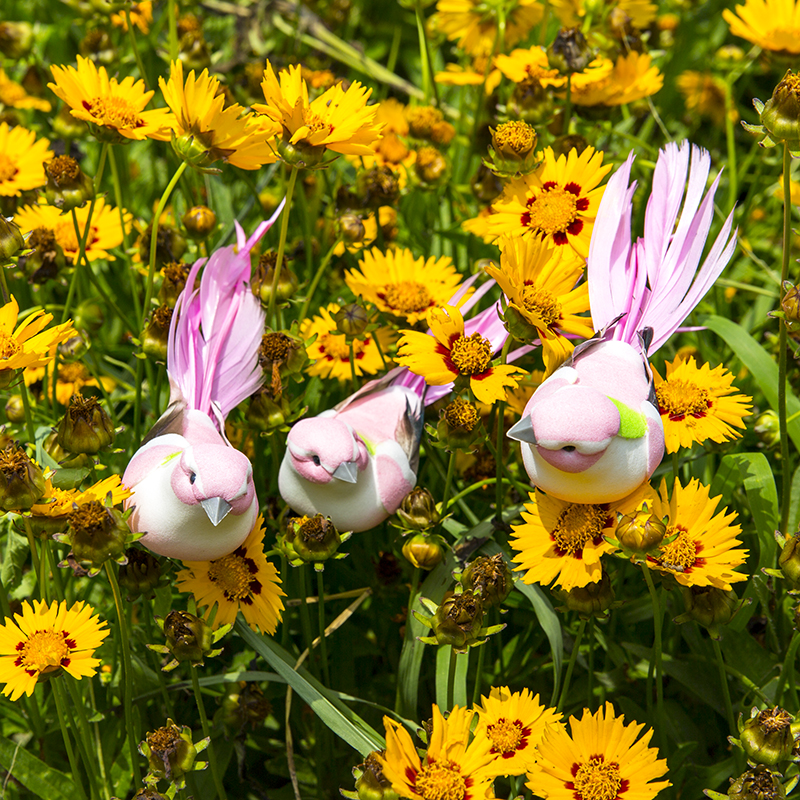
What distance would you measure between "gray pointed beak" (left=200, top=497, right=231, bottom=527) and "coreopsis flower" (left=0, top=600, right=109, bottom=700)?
14 centimetres

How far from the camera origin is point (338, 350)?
3.84 ft

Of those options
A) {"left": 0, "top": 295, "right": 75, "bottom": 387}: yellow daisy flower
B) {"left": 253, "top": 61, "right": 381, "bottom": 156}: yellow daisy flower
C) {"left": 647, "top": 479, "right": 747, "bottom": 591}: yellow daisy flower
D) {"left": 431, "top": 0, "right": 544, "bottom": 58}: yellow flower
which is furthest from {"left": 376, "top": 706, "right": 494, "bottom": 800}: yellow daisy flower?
{"left": 431, "top": 0, "right": 544, "bottom": 58}: yellow flower

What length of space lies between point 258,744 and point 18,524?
41 cm

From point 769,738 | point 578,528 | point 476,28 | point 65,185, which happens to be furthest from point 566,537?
point 476,28

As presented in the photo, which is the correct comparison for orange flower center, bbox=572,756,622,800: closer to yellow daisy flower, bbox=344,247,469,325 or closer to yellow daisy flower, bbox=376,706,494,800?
yellow daisy flower, bbox=376,706,494,800

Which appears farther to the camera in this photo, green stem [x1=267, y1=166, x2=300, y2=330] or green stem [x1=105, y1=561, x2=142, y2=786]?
green stem [x1=267, y1=166, x2=300, y2=330]

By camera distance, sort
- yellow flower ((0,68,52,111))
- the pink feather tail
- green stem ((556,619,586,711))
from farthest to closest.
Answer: yellow flower ((0,68,52,111)) → the pink feather tail → green stem ((556,619,586,711))

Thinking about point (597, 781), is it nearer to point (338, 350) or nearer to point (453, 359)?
point (453, 359)

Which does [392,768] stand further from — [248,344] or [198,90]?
[198,90]

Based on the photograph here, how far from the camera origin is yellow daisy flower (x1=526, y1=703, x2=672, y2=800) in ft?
2.52

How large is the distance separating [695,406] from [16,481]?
621 millimetres

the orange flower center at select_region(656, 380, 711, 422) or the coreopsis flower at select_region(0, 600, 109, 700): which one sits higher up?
the orange flower center at select_region(656, 380, 711, 422)

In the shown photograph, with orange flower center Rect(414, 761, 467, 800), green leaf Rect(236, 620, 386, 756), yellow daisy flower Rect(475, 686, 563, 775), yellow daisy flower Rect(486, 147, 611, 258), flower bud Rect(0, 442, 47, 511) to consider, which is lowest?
green leaf Rect(236, 620, 386, 756)

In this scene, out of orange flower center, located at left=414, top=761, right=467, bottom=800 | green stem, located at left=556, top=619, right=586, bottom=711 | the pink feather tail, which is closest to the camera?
orange flower center, located at left=414, top=761, right=467, bottom=800
